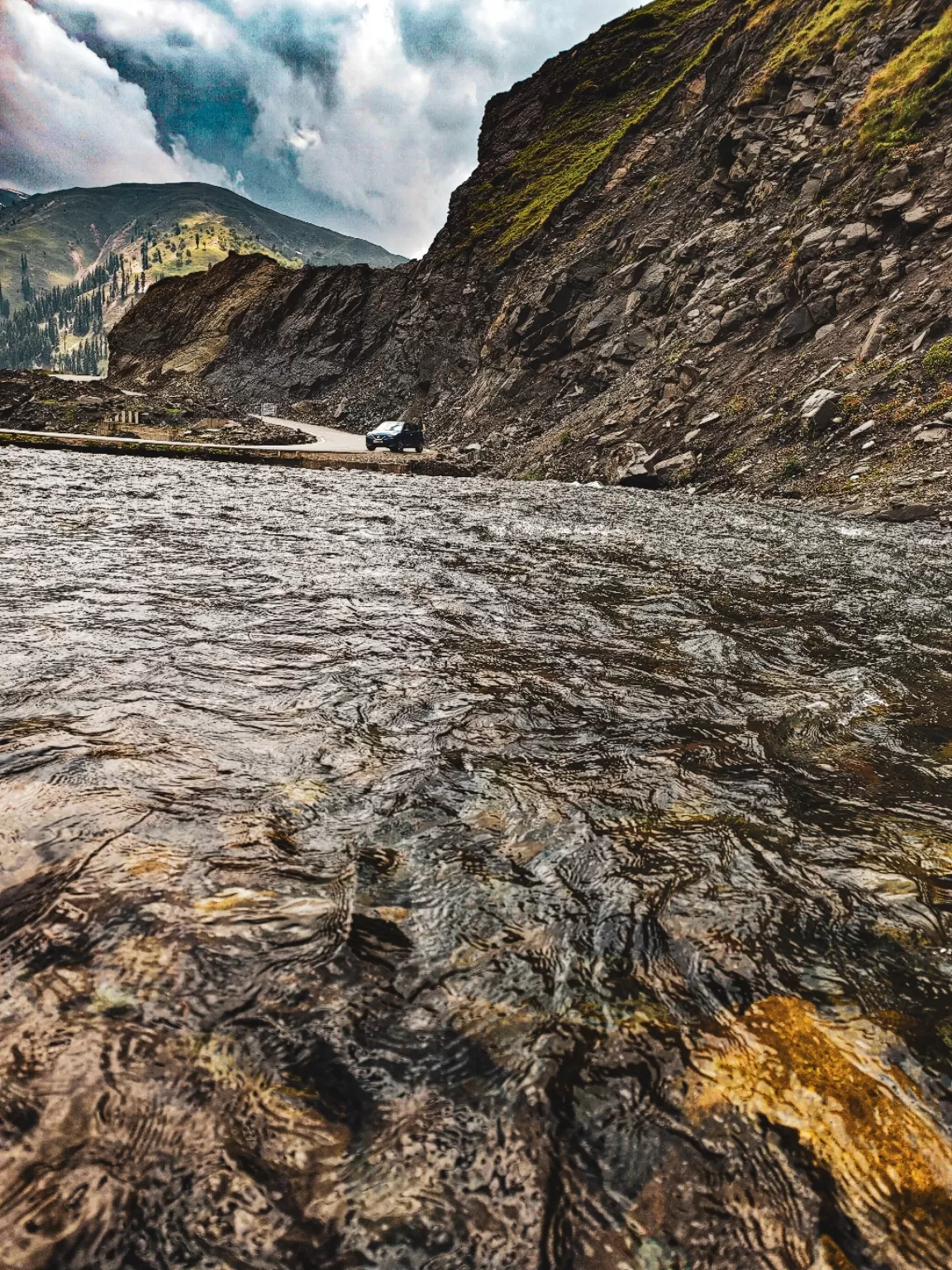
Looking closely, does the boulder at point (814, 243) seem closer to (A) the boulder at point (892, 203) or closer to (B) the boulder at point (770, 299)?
(B) the boulder at point (770, 299)

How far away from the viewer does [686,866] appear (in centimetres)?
324

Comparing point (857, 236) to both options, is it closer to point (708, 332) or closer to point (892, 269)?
point (892, 269)

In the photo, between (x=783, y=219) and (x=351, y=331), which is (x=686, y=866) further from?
(x=351, y=331)

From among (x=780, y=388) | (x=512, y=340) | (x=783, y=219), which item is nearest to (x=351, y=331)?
(x=512, y=340)

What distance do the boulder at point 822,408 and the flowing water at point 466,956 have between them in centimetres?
1655

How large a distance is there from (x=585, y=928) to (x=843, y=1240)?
126 centimetres

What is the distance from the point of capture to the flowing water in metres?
1.74

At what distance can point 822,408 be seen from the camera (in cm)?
2020

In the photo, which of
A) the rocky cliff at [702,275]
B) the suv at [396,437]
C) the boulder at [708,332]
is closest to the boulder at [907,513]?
the rocky cliff at [702,275]

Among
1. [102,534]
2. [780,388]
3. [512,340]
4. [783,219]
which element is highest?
[783,219]

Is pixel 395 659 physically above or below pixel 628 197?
below

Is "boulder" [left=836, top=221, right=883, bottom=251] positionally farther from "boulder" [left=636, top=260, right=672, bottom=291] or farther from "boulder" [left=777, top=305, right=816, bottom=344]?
"boulder" [left=636, top=260, right=672, bottom=291]

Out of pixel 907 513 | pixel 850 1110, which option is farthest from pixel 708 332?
pixel 850 1110

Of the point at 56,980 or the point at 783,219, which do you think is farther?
the point at 783,219
